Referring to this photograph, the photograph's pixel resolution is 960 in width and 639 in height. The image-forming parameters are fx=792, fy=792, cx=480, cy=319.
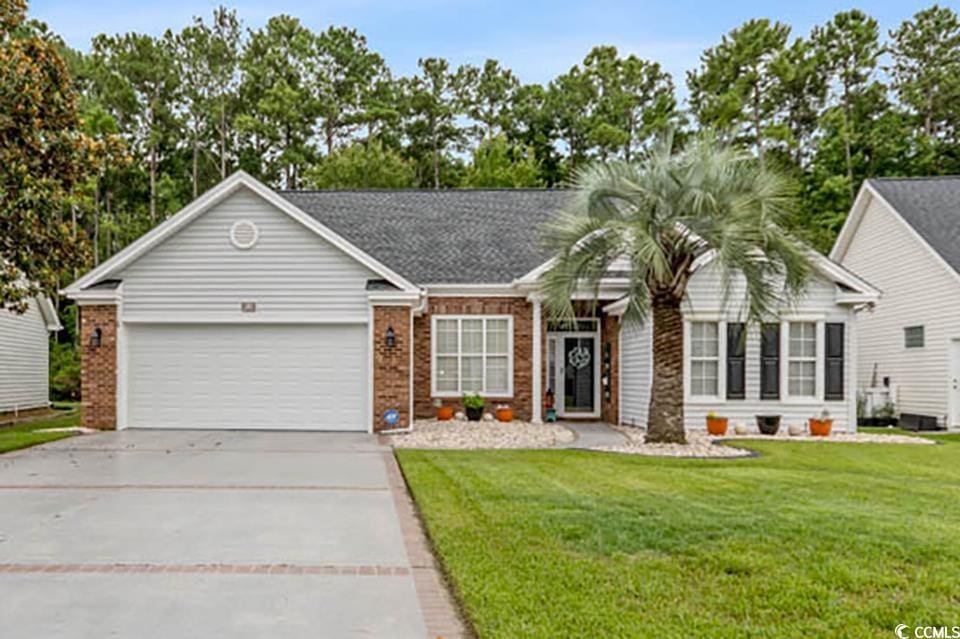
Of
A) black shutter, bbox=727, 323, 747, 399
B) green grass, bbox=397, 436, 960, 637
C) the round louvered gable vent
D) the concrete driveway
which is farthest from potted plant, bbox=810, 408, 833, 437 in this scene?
the round louvered gable vent

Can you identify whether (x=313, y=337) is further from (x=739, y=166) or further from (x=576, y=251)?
(x=739, y=166)

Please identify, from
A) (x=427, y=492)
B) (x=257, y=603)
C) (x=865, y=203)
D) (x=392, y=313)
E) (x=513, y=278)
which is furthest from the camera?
(x=865, y=203)

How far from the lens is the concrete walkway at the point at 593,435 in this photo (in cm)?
1377

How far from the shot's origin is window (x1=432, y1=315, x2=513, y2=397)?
17.4 metres

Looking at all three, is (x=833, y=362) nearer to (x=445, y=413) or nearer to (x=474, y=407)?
(x=474, y=407)

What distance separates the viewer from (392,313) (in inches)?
606

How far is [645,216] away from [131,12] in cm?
2688

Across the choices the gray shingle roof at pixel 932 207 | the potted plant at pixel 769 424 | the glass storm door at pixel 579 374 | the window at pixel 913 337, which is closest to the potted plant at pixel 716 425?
the potted plant at pixel 769 424

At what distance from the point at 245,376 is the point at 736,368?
9862 mm

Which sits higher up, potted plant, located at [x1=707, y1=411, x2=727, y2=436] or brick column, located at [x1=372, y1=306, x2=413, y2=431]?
brick column, located at [x1=372, y1=306, x2=413, y2=431]

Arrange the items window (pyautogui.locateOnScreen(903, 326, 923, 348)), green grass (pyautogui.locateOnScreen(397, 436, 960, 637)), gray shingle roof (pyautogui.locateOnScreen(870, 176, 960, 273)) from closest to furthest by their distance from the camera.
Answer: green grass (pyautogui.locateOnScreen(397, 436, 960, 637)) < gray shingle roof (pyautogui.locateOnScreen(870, 176, 960, 273)) < window (pyautogui.locateOnScreen(903, 326, 923, 348))

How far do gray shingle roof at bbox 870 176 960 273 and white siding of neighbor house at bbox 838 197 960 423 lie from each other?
0.26m

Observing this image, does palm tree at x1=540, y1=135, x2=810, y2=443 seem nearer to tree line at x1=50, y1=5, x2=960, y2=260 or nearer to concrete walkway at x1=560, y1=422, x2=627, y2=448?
concrete walkway at x1=560, y1=422, x2=627, y2=448

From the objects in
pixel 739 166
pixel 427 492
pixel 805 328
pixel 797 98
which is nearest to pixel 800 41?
pixel 797 98
